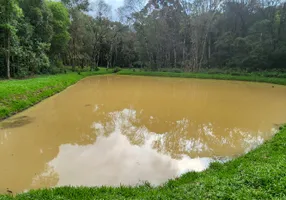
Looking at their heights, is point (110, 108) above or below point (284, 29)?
below

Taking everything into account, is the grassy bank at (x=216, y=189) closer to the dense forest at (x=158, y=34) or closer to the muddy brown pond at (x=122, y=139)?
the muddy brown pond at (x=122, y=139)

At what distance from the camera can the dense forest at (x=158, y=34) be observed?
17.2 meters

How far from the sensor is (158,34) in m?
27.5

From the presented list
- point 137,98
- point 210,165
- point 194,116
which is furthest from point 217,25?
point 210,165

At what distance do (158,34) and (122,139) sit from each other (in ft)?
75.7

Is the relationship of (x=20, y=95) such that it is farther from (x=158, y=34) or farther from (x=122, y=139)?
(x=158, y=34)

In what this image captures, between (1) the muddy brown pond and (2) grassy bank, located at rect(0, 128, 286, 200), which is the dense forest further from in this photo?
(2) grassy bank, located at rect(0, 128, 286, 200)

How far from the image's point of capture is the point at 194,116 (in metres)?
8.53

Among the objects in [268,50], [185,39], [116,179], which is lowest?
[116,179]

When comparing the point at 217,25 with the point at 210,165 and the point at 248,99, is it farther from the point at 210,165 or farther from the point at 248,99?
the point at 210,165

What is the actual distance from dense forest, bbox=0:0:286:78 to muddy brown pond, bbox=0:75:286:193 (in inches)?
320

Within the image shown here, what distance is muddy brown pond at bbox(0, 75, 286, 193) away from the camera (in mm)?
4324

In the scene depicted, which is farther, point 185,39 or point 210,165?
point 185,39

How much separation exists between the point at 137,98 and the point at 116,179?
8030 mm
